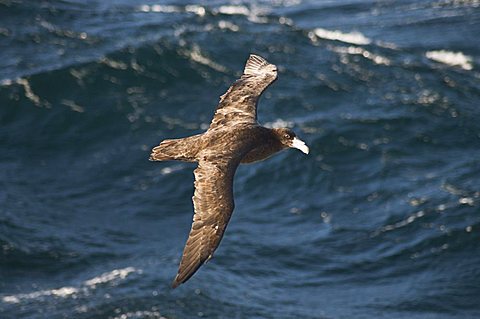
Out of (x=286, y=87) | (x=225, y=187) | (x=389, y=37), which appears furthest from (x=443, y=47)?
(x=225, y=187)

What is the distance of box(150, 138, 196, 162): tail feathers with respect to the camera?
1470 cm

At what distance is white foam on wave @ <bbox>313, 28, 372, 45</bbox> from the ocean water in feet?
0.36

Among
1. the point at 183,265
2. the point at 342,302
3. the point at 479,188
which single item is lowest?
the point at 342,302

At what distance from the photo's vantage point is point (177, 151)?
48.7 ft

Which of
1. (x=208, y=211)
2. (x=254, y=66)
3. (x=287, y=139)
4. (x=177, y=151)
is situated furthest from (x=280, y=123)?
(x=208, y=211)

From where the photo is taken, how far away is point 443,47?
32156mm

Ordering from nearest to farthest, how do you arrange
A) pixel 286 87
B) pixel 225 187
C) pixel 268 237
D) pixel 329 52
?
pixel 225 187, pixel 268 237, pixel 286 87, pixel 329 52

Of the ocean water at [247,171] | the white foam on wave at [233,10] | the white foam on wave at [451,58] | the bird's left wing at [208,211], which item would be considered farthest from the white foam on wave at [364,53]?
the bird's left wing at [208,211]

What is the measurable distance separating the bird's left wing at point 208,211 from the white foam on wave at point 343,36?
1955 centimetres

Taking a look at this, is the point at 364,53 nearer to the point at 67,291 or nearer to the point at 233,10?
the point at 233,10

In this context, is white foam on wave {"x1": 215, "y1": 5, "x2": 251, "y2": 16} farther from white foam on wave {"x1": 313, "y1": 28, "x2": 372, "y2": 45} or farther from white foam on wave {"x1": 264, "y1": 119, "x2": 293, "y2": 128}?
white foam on wave {"x1": 264, "y1": 119, "x2": 293, "y2": 128}

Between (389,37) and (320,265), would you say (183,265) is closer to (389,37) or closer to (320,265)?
(320,265)

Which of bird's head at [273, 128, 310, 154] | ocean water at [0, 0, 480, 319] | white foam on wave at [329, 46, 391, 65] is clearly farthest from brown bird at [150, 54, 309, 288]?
white foam on wave at [329, 46, 391, 65]

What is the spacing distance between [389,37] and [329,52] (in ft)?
8.60
